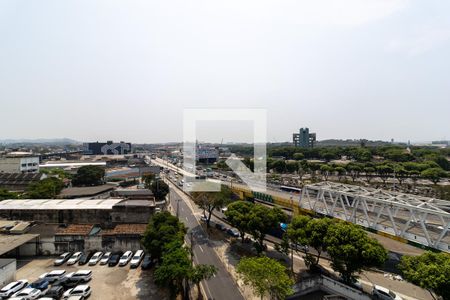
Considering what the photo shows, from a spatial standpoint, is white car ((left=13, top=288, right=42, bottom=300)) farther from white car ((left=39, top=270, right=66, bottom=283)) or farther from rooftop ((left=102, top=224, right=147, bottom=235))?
rooftop ((left=102, top=224, right=147, bottom=235))

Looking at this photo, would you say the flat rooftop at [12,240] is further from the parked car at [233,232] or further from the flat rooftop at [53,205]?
the parked car at [233,232]

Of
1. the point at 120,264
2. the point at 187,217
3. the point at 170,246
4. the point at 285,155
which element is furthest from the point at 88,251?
the point at 285,155

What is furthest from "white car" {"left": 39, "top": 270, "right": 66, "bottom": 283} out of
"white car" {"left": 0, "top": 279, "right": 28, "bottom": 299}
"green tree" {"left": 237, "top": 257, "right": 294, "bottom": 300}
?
"green tree" {"left": 237, "top": 257, "right": 294, "bottom": 300}

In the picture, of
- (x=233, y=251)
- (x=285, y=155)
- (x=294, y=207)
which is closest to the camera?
(x=233, y=251)

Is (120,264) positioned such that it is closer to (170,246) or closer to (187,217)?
(170,246)

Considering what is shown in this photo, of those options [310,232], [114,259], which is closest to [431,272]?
[310,232]
